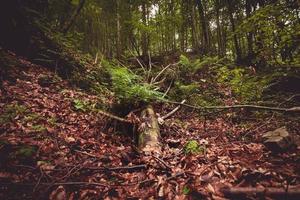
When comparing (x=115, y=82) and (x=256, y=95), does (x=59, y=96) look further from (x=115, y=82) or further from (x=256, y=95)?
(x=256, y=95)

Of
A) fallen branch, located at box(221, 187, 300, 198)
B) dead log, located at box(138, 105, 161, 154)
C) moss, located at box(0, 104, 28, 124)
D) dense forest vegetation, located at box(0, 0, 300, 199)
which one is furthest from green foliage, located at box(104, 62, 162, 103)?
fallen branch, located at box(221, 187, 300, 198)

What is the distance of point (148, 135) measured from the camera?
456 cm

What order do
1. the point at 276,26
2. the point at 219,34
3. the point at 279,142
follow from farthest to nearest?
the point at 219,34 < the point at 276,26 < the point at 279,142

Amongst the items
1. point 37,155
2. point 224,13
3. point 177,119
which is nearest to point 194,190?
point 37,155

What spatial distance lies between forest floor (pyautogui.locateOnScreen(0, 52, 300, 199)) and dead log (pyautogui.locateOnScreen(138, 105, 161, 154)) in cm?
19

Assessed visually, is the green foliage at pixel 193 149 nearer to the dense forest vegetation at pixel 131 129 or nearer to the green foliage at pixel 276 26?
the dense forest vegetation at pixel 131 129

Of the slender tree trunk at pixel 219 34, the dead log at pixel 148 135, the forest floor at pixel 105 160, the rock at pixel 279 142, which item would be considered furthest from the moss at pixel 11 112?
the slender tree trunk at pixel 219 34

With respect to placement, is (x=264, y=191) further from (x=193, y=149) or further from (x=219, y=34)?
(x=219, y=34)

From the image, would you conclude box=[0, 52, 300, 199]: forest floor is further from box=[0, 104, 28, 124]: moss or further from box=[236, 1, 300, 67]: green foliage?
box=[236, 1, 300, 67]: green foliage

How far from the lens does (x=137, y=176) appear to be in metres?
3.38

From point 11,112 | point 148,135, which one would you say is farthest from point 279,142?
point 11,112

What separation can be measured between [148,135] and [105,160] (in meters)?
1.03

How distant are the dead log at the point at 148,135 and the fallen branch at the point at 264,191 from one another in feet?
4.99

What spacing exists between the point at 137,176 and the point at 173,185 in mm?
606
